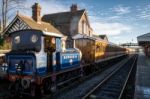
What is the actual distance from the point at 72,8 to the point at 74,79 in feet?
103

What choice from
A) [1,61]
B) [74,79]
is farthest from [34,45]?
[1,61]

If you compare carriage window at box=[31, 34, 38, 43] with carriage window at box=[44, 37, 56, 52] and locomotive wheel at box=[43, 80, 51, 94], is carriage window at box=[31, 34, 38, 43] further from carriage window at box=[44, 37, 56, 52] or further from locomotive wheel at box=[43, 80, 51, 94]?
locomotive wheel at box=[43, 80, 51, 94]

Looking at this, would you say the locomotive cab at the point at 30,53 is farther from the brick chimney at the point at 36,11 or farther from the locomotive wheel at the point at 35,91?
the brick chimney at the point at 36,11

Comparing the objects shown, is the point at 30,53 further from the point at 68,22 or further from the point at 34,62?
the point at 68,22

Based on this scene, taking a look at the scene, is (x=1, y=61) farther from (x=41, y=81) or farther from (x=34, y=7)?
(x=34, y=7)

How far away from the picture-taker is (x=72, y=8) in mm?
44031

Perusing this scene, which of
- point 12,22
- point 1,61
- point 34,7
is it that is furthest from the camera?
point 34,7

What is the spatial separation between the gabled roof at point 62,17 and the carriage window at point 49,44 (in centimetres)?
2976

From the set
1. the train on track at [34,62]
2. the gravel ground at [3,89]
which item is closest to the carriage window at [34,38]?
the train on track at [34,62]

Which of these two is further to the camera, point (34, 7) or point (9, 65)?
point (34, 7)

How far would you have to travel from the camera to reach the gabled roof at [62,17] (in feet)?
135

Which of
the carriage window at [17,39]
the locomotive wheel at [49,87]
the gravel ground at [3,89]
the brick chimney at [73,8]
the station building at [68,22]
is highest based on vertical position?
the brick chimney at [73,8]

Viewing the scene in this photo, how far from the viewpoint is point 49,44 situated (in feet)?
34.5

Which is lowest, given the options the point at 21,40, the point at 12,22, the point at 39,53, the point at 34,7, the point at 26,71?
the point at 26,71
